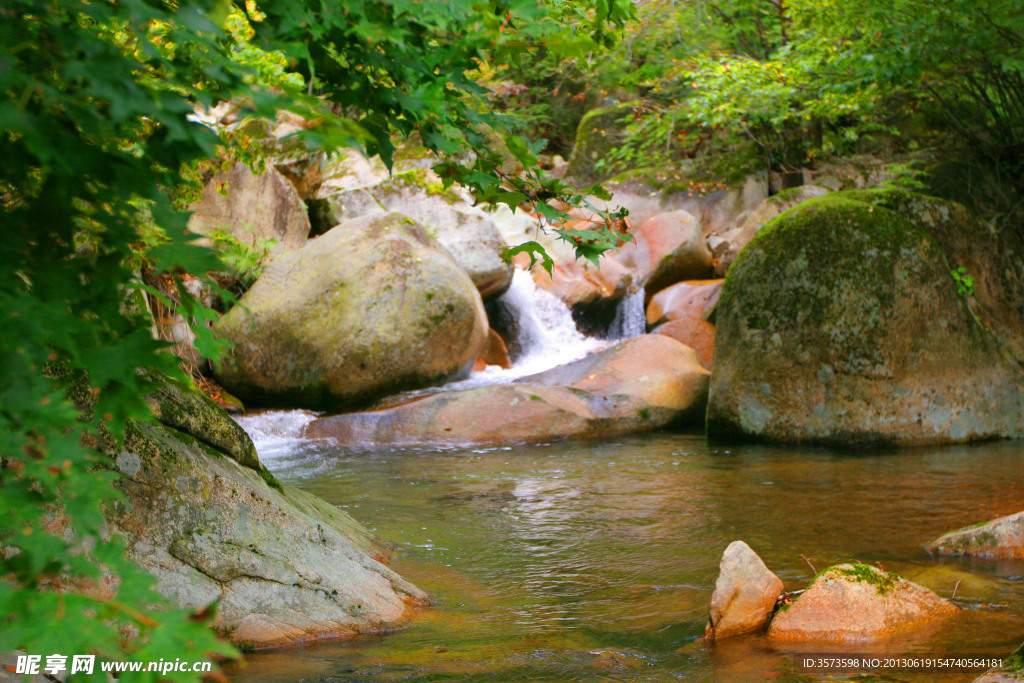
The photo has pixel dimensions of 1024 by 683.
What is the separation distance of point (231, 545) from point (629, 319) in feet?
38.0

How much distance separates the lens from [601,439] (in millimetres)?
8969

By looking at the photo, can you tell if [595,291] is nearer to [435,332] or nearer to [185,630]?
[435,332]

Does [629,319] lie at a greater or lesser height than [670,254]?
lesser

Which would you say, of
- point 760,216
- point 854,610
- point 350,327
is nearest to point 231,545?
point 854,610

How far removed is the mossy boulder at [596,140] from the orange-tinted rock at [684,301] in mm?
5427

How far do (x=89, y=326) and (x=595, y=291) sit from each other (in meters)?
13.2

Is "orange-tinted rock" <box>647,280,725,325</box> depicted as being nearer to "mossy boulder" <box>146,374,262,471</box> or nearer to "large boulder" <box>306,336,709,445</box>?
"large boulder" <box>306,336,709,445</box>

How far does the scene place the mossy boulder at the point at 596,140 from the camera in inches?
730

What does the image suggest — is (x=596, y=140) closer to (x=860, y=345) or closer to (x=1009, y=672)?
(x=860, y=345)

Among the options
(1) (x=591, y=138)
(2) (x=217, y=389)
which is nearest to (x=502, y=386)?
(2) (x=217, y=389)

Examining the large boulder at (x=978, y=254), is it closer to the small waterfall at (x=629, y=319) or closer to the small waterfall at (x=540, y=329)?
the small waterfall at (x=629, y=319)

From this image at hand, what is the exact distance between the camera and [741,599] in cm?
347

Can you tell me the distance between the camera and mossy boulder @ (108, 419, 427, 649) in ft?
10.2

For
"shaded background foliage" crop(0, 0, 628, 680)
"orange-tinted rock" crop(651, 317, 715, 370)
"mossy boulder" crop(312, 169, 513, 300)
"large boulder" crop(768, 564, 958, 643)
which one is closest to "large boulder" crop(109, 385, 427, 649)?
"large boulder" crop(768, 564, 958, 643)
